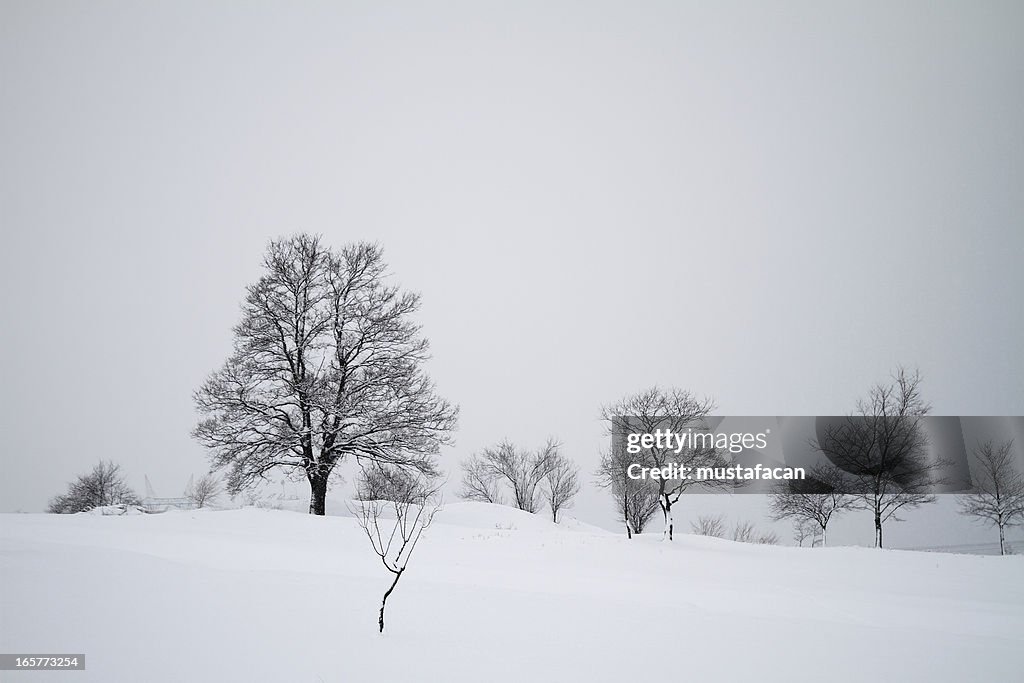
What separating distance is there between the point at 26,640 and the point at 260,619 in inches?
102

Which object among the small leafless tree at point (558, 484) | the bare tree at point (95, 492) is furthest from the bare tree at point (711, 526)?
the bare tree at point (95, 492)

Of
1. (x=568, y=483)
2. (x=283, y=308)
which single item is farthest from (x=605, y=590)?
(x=568, y=483)

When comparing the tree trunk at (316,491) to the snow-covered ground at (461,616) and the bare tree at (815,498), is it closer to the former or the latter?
the snow-covered ground at (461,616)

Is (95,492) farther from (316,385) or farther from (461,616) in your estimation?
(461,616)

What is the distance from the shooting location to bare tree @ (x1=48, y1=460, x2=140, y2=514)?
48531 mm

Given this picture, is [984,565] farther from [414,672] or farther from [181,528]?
[181,528]

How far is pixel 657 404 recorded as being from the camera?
27.9 metres

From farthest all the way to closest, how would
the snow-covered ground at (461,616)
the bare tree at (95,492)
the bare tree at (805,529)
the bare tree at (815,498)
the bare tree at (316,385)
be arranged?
1. the bare tree at (95,492)
2. the bare tree at (805,529)
3. the bare tree at (815,498)
4. the bare tree at (316,385)
5. the snow-covered ground at (461,616)

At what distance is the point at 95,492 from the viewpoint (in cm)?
4891

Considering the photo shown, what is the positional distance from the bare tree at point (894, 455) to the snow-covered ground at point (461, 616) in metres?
14.6

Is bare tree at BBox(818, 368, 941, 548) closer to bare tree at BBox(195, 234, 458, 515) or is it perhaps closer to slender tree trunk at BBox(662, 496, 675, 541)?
slender tree trunk at BBox(662, 496, 675, 541)

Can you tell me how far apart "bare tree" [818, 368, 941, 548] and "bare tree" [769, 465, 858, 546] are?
2.06 meters

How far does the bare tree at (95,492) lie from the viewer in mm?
48531

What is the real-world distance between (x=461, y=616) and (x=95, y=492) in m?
55.8
